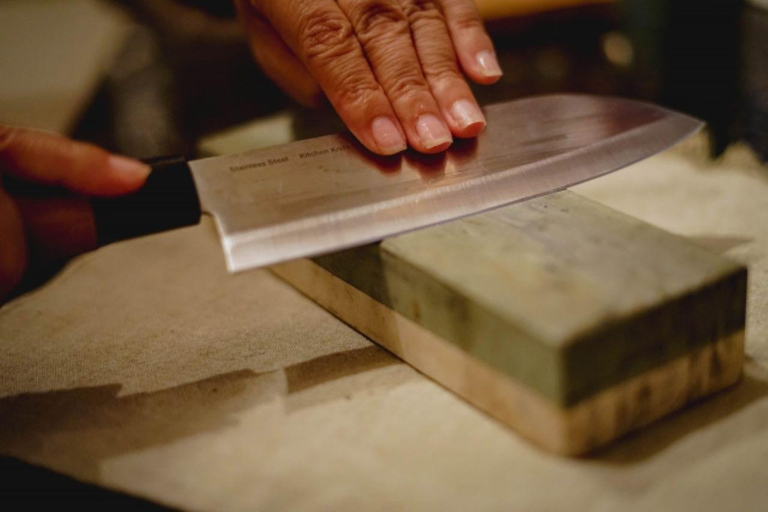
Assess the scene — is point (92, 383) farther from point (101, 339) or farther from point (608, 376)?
point (608, 376)

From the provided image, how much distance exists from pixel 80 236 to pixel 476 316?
368 mm

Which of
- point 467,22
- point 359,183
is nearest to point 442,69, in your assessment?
point 467,22

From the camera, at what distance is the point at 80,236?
0.66m

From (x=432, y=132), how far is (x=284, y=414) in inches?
13.0

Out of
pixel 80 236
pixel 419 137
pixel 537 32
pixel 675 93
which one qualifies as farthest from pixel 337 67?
pixel 537 32

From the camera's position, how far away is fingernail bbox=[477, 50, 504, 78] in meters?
0.89

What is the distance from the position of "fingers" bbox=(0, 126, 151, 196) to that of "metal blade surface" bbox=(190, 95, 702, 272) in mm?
78

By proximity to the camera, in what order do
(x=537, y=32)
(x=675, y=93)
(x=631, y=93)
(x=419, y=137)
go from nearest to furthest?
1. (x=419, y=137)
2. (x=675, y=93)
3. (x=631, y=93)
4. (x=537, y=32)

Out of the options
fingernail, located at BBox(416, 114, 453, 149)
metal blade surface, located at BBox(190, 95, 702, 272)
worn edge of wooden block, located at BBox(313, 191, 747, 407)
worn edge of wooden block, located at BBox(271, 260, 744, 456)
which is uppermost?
fingernail, located at BBox(416, 114, 453, 149)

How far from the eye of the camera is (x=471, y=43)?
2.95 feet

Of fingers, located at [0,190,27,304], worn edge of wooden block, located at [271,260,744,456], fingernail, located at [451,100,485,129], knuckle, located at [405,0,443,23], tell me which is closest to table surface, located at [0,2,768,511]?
worn edge of wooden block, located at [271,260,744,456]

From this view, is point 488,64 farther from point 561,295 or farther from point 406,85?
point 561,295

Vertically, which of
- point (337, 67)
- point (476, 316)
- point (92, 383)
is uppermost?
point (337, 67)

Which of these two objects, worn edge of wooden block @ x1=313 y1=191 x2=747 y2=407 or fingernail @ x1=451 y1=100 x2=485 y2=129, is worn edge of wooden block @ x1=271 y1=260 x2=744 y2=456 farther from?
fingernail @ x1=451 y1=100 x2=485 y2=129
